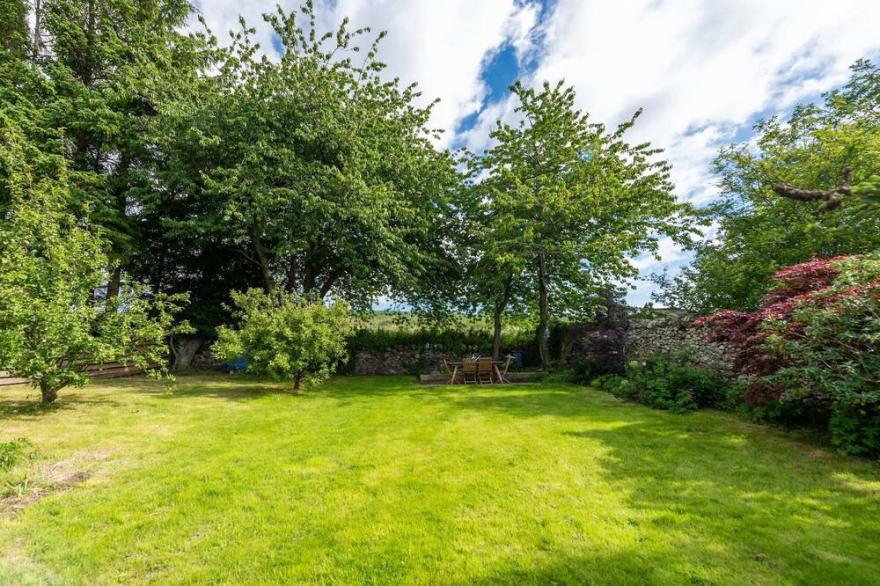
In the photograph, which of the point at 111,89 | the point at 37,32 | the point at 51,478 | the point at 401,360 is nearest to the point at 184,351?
the point at 401,360

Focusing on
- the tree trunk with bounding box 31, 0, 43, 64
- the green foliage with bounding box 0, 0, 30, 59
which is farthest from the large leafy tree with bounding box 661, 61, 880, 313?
the tree trunk with bounding box 31, 0, 43, 64

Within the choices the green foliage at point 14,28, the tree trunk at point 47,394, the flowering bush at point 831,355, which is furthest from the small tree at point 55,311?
the flowering bush at point 831,355

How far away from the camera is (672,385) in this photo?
8.35 metres

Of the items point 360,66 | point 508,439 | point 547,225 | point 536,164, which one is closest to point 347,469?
point 508,439

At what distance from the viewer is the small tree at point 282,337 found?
916 centimetres

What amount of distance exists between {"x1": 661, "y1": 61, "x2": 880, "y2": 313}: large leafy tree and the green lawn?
5.10m

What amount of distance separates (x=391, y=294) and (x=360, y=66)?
29.7ft

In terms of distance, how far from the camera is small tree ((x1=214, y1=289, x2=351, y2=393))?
9.16 metres

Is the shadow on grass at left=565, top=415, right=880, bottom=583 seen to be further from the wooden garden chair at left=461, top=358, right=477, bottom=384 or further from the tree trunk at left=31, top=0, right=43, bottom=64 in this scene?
the tree trunk at left=31, top=0, right=43, bottom=64

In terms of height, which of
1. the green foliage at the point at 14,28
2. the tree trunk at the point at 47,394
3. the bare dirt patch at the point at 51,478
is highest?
the green foliage at the point at 14,28

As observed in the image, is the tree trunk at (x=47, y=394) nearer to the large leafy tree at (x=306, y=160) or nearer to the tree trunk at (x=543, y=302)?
the large leafy tree at (x=306, y=160)

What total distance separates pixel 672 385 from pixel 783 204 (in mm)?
6508

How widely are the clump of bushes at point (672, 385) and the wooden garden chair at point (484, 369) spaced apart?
12.6 ft

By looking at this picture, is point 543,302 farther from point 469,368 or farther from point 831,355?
point 831,355
